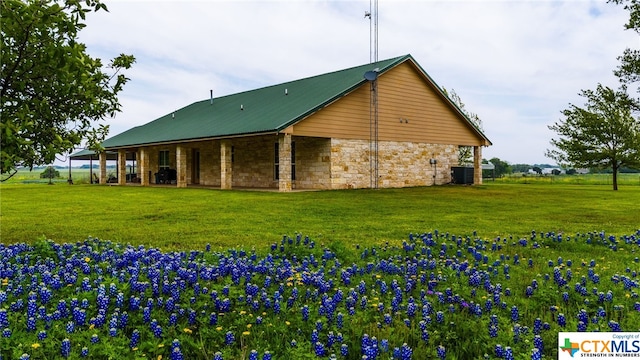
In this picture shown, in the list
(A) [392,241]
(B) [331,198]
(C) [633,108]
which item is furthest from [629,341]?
(C) [633,108]

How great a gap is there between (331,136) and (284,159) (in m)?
2.89

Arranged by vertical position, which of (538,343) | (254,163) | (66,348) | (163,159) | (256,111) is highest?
(256,111)

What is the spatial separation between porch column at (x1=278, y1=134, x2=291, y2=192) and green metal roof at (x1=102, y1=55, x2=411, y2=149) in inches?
27.8

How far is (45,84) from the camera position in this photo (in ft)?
17.6

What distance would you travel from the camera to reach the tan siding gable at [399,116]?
22.7m

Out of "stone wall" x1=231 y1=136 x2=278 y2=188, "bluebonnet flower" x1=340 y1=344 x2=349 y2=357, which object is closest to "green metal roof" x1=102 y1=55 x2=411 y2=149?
"stone wall" x1=231 y1=136 x2=278 y2=188

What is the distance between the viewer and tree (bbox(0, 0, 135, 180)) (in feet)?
14.7

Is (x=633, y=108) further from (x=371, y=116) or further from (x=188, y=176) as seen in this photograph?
(x=188, y=176)

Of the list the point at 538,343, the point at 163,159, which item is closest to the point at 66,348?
the point at 538,343

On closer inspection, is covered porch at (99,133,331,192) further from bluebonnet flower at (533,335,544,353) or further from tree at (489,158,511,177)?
tree at (489,158,511,177)

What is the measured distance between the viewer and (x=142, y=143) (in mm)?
29094

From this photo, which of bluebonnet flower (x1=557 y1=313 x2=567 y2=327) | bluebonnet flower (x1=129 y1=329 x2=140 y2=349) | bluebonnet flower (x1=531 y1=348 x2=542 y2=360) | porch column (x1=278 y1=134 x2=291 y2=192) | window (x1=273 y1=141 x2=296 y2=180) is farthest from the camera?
window (x1=273 y1=141 x2=296 y2=180)

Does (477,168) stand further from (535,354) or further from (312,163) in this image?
(535,354)

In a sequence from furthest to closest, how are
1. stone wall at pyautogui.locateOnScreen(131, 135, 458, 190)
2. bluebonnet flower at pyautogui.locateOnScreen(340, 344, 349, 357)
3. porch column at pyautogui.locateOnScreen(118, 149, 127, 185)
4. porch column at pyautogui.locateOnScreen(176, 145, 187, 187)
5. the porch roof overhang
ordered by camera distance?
1. the porch roof overhang
2. porch column at pyautogui.locateOnScreen(118, 149, 127, 185)
3. porch column at pyautogui.locateOnScreen(176, 145, 187, 187)
4. stone wall at pyautogui.locateOnScreen(131, 135, 458, 190)
5. bluebonnet flower at pyautogui.locateOnScreen(340, 344, 349, 357)
